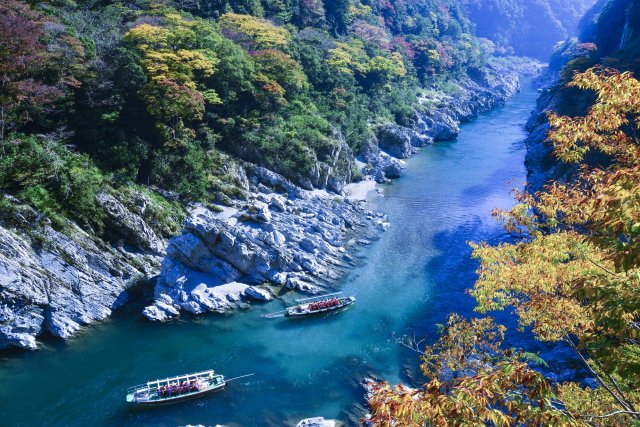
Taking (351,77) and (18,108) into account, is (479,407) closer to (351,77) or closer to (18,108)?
(18,108)

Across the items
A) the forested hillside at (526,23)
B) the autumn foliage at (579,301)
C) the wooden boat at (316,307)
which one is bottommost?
the wooden boat at (316,307)

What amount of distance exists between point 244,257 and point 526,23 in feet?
623

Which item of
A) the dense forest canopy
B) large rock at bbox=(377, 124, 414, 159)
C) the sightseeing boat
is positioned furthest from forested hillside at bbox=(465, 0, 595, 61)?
the sightseeing boat

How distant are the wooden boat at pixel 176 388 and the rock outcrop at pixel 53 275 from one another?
745 cm

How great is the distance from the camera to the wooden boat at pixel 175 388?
Result: 71.6 feet

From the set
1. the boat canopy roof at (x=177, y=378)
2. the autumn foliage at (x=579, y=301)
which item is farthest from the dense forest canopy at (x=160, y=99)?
the autumn foliage at (x=579, y=301)

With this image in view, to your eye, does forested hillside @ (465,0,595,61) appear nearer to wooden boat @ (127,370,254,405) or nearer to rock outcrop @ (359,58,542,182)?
rock outcrop @ (359,58,542,182)

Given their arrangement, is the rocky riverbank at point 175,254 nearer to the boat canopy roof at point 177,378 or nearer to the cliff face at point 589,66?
the boat canopy roof at point 177,378

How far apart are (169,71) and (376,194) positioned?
83.0 feet

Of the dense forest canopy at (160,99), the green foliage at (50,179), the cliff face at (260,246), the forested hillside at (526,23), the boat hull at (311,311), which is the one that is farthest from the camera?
the forested hillside at (526,23)

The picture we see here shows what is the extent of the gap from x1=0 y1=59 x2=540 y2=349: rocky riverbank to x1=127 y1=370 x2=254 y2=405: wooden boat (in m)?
6.12

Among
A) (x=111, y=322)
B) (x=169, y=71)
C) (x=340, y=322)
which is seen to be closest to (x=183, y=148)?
(x=169, y=71)

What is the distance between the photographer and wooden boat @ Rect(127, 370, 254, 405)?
71.6 feet

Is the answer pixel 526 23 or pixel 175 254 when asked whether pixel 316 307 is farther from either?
pixel 526 23
